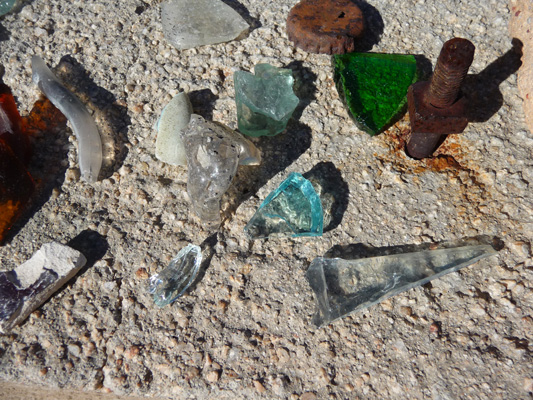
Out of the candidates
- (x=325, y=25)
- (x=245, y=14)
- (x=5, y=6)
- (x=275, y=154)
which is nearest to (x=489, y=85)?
(x=325, y=25)

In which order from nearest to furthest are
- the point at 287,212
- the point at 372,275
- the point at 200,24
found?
the point at 372,275
the point at 287,212
the point at 200,24

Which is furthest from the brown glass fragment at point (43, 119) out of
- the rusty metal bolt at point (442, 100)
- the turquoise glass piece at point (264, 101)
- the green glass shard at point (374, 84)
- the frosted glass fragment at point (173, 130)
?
the rusty metal bolt at point (442, 100)

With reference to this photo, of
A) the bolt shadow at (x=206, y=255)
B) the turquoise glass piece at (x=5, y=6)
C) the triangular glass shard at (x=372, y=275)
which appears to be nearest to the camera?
the triangular glass shard at (x=372, y=275)

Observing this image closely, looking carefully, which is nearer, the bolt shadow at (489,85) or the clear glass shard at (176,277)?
the clear glass shard at (176,277)

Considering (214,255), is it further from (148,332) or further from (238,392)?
(238,392)

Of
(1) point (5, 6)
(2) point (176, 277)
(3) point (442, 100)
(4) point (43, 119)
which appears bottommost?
(2) point (176, 277)

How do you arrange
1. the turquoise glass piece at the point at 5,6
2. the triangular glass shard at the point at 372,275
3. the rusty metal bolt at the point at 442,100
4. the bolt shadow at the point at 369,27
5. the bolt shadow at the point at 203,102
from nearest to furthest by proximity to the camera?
the rusty metal bolt at the point at 442,100 → the triangular glass shard at the point at 372,275 → the bolt shadow at the point at 203,102 → the bolt shadow at the point at 369,27 → the turquoise glass piece at the point at 5,6

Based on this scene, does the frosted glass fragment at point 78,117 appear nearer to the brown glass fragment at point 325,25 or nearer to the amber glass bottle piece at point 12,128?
the amber glass bottle piece at point 12,128

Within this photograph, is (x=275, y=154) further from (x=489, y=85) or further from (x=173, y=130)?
(x=489, y=85)
